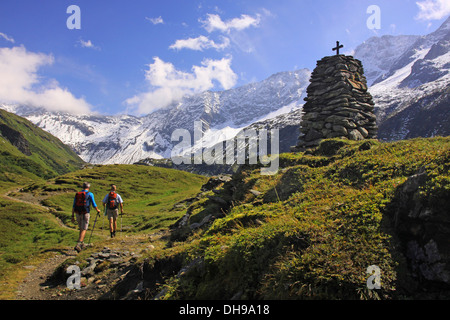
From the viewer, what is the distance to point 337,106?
2181 cm

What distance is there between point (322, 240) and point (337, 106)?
18.3m

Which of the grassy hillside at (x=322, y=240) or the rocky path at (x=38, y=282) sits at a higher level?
the grassy hillside at (x=322, y=240)

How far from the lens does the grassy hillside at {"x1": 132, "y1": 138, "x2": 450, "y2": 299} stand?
519 cm

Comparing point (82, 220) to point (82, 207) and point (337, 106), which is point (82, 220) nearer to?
point (82, 207)

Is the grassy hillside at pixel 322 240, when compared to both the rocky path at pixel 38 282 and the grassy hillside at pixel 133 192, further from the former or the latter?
the grassy hillside at pixel 133 192

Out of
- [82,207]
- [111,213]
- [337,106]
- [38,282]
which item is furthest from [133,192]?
[337,106]

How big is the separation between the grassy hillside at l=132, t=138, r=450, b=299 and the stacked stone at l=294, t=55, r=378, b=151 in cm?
1061

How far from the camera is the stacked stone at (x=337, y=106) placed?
20.9 m

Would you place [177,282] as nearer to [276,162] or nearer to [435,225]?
[435,225]

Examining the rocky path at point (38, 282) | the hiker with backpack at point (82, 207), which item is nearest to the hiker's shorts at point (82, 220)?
the hiker with backpack at point (82, 207)

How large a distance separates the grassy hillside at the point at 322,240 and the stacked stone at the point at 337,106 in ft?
34.8

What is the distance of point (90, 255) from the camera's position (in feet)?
46.3

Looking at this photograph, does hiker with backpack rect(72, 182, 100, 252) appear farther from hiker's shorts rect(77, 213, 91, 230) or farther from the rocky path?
the rocky path
